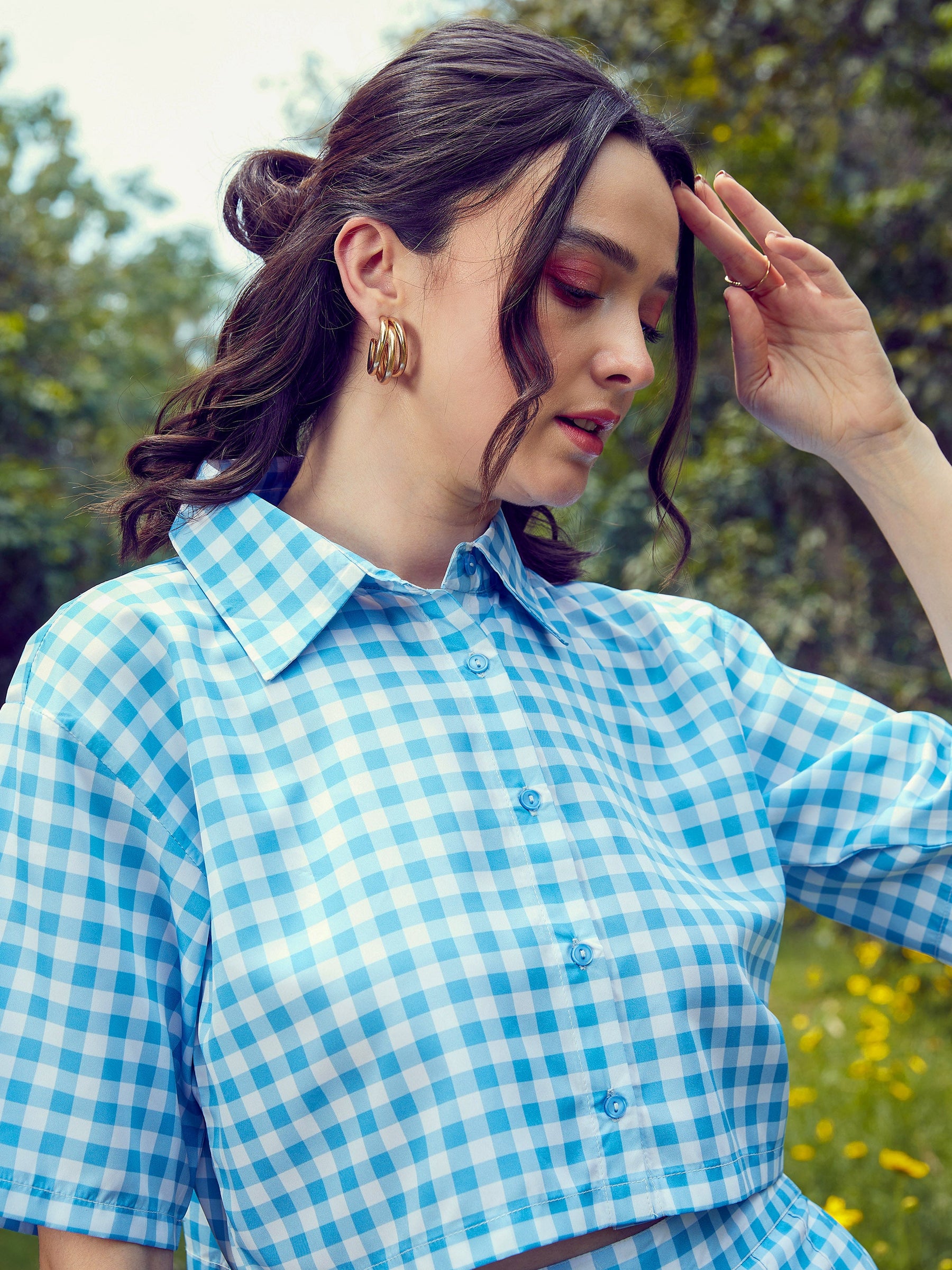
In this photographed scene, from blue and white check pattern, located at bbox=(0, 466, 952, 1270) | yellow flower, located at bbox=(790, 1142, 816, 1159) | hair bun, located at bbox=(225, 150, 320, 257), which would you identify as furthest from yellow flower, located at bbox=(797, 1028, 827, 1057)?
hair bun, located at bbox=(225, 150, 320, 257)

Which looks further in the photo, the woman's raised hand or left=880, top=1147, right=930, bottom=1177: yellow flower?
left=880, top=1147, right=930, bottom=1177: yellow flower

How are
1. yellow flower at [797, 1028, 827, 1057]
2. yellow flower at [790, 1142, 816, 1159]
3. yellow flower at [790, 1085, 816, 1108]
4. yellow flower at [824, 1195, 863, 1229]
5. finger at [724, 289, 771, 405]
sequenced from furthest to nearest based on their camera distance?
yellow flower at [797, 1028, 827, 1057] < yellow flower at [790, 1085, 816, 1108] < yellow flower at [790, 1142, 816, 1159] < yellow flower at [824, 1195, 863, 1229] < finger at [724, 289, 771, 405]

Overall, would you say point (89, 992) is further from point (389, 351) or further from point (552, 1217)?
point (389, 351)

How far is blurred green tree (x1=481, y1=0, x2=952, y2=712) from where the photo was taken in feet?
12.1

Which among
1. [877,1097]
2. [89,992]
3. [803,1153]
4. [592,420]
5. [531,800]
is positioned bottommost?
[877,1097]

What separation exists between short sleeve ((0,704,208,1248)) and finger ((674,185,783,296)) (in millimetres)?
944

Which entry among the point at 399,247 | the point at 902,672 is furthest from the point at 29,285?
the point at 399,247

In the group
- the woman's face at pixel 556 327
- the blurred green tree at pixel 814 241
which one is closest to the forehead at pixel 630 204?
the woman's face at pixel 556 327

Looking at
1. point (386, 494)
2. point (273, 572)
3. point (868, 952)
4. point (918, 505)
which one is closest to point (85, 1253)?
point (273, 572)

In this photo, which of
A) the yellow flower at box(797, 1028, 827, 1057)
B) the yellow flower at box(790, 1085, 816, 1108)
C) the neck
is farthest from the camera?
the yellow flower at box(797, 1028, 827, 1057)

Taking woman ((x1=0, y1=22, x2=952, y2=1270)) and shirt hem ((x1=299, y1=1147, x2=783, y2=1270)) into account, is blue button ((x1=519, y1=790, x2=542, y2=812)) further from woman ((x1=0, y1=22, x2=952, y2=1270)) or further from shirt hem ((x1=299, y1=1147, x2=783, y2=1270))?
shirt hem ((x1=299, y1=1147, x2=783, y2=1270))

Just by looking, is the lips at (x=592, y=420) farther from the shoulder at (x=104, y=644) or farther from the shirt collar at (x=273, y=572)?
the shoulder at (x=104, y=644)

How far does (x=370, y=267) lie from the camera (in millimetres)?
1272

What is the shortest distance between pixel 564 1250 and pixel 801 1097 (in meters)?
1.82
